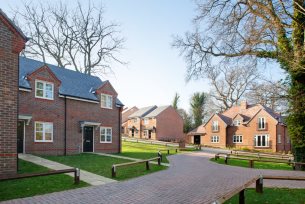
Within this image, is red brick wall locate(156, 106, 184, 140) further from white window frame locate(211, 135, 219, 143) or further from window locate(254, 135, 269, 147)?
window locate(254, 135, 269, 147)

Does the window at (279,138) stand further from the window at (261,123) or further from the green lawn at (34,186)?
the green lawn at (34,186)

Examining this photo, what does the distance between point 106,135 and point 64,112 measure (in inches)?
217

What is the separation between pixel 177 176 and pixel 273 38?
10087 millimetres

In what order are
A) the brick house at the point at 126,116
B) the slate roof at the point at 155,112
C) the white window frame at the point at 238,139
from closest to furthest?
the white window frame at the point at 238,139
the slate roof at the point at 155,112
the brick house at the point at 126,116

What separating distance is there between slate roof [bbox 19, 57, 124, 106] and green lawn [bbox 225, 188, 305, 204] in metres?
16.2

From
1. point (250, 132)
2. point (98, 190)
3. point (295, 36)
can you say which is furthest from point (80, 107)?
point (250, 132)

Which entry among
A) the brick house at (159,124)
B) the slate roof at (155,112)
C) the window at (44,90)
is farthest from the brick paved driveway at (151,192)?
the slate roof at (155,112)

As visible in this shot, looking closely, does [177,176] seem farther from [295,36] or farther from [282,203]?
[295,36]

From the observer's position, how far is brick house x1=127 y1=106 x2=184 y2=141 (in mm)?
57219

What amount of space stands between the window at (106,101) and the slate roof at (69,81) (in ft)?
3.20

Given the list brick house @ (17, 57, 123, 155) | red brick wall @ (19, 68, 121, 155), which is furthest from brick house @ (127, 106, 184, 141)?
red brick wall @ (19, 68, 121, 155)

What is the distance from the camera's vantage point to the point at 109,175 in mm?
13352

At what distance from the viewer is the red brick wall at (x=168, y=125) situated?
2254 inches

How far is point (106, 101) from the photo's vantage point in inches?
1067
